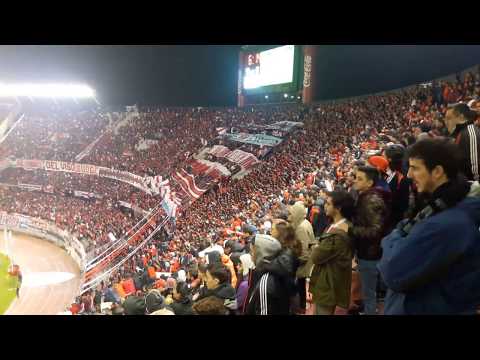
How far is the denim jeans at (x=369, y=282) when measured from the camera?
229cm

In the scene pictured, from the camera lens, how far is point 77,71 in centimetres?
1081

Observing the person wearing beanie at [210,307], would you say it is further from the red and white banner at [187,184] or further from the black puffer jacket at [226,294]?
the red and white banner at [187,184]

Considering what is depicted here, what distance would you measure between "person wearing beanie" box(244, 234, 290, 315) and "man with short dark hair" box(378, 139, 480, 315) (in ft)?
2.21

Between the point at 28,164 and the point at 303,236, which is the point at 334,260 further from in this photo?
the point at 28,164

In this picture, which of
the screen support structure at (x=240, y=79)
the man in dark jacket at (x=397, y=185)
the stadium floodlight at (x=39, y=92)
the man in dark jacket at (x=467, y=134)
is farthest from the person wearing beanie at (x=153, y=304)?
the stadium floodlight at (x=39, y=92)

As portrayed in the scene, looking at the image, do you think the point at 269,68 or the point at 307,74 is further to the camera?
the point at 269,68

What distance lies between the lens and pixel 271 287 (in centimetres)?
201

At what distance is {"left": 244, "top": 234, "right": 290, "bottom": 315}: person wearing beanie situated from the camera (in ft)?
6.61

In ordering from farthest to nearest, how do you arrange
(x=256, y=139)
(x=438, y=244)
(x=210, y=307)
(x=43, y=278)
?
(x=256, y=139) < (x=43, y=278) < (x=210, y=307) < (x=438, y=244)

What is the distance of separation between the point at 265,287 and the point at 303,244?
966mm

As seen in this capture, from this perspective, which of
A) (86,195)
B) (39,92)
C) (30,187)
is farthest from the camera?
(30,187)

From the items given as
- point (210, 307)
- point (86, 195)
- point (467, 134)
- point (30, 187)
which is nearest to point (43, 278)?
point (86, 195)
